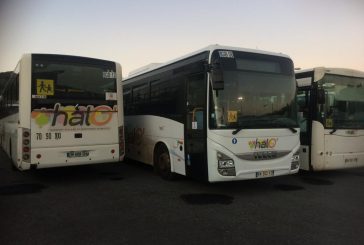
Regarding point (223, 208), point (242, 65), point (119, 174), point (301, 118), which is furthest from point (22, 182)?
point (301, 118)

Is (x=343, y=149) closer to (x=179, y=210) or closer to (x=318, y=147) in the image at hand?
(x=318, y=147)

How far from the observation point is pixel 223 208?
6949 millimetres

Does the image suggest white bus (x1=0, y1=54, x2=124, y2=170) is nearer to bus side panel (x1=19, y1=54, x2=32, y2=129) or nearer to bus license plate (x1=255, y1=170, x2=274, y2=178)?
bus side panel (x1=19, y1=54, x2=32, y2=129)

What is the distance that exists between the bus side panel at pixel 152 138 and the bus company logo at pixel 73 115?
1.29 meters

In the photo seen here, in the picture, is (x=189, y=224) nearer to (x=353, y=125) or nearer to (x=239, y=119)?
(x=239, y=119)

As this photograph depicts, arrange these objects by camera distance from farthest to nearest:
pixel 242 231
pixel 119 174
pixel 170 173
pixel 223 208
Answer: pixel 119 174, pixel 170 173, pixel 223 208, pixel 242 231

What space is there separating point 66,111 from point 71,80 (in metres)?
0.77

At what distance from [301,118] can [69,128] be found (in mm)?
5907

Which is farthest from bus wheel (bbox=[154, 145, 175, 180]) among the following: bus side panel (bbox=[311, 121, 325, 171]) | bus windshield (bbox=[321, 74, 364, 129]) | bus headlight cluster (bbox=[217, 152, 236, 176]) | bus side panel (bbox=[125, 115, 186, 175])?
bus windshield (bbox=[321, 74, 364, 129])

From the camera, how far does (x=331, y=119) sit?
9.75 metres

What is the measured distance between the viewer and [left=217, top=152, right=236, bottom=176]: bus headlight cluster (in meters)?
7.55

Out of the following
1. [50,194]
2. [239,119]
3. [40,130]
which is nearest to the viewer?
[239,119]

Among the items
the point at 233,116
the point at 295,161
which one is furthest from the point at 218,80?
the point at 295,161

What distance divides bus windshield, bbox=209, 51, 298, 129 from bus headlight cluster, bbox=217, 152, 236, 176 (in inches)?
23.3
